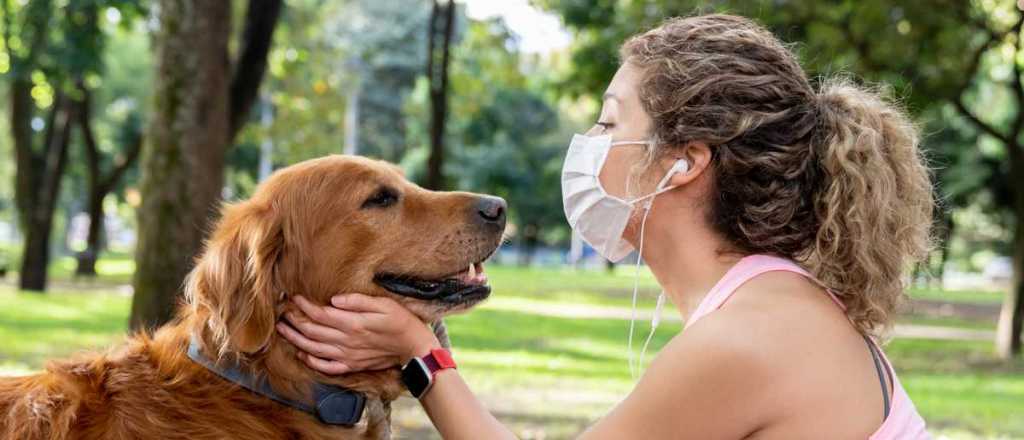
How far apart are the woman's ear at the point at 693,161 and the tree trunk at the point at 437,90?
49.0ft

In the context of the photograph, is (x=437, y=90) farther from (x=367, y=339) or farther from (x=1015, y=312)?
(x=367, y=339)

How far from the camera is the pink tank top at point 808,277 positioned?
2934mm

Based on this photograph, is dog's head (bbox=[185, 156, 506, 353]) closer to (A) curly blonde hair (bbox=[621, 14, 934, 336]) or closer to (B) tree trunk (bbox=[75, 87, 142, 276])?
(A) curly blonde hair (bbox=[621, 14, 934, 336])

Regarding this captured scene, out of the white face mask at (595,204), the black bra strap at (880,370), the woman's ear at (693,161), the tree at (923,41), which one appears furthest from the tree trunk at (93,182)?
the black bra strap at (880,370)

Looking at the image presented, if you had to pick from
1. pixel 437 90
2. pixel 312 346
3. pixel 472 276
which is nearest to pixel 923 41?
pixel 437 90

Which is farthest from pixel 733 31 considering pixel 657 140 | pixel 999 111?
pixel 999 111

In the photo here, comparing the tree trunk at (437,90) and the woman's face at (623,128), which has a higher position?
the woman's face at (623,128)

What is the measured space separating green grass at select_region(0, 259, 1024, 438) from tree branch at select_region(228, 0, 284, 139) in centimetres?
268

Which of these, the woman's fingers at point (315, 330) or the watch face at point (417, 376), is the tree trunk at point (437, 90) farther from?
the watch face at point (417, 376)

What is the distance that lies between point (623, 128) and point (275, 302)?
1.32 metres

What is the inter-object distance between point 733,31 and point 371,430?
1830 mm

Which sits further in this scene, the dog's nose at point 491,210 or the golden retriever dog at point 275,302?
the dog's nose at point 491,210

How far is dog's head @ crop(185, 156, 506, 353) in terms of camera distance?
3568 millimetres

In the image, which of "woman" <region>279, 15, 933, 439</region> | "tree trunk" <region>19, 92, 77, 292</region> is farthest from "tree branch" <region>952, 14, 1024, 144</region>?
"tree trunk" <region>19, 92, 77, 292</region>
